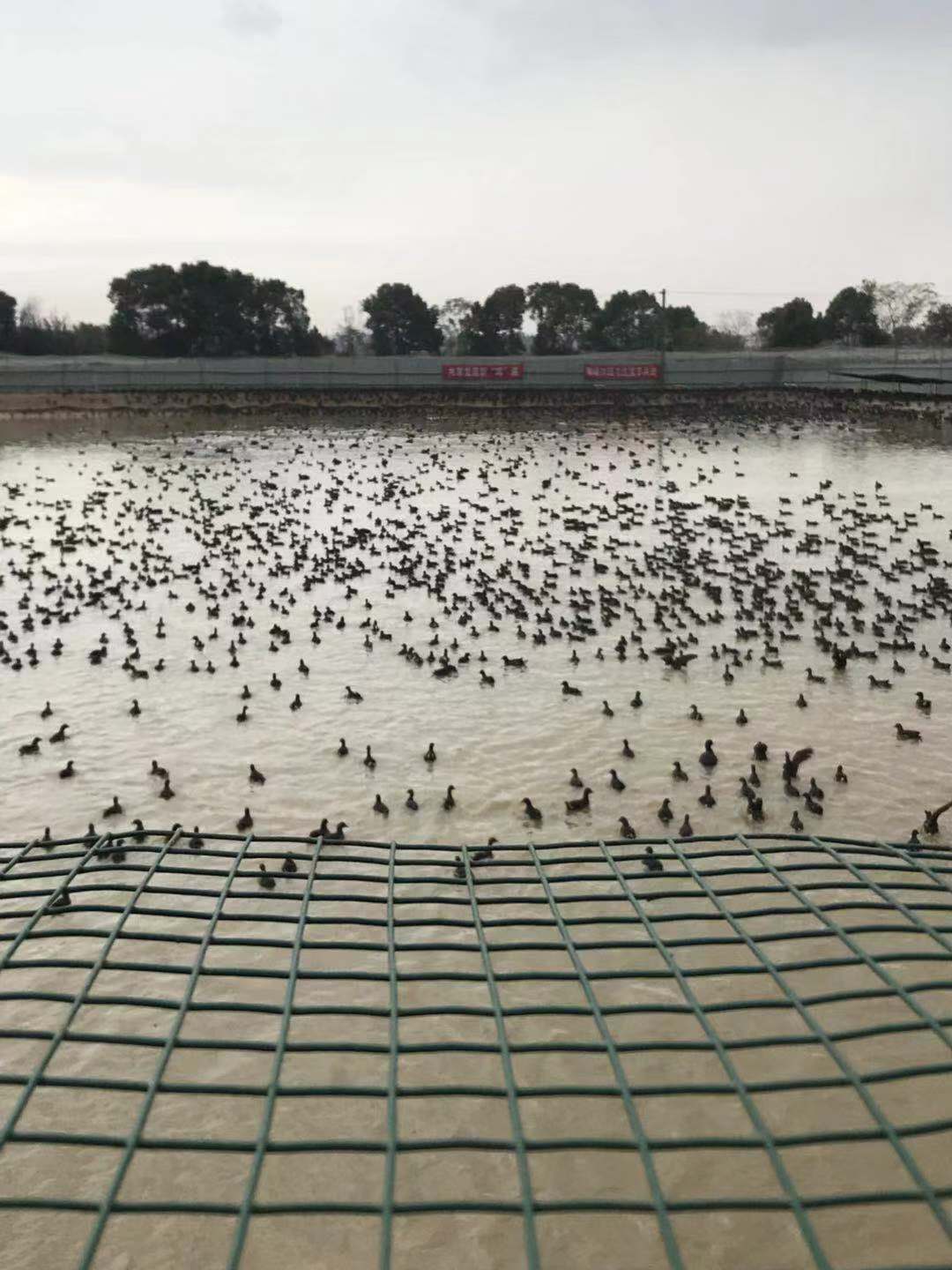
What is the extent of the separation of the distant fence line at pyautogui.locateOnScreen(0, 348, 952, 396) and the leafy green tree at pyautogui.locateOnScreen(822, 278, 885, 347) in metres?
20.6

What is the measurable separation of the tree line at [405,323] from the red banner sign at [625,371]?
34.0ft

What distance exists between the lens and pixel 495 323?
9088 cm

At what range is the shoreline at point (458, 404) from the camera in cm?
5103

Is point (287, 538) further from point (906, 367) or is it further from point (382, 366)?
point (906, 367)

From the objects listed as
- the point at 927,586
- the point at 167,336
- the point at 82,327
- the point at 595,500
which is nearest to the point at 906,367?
the point at 595,500

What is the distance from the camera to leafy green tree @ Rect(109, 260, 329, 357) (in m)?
76.4

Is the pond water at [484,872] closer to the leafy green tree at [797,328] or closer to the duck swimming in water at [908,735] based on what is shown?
the duck swimming in water at [908,735]

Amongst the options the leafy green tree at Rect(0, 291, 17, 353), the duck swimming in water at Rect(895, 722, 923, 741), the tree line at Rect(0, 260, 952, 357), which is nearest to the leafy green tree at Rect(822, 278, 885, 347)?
the tree line at Rect(0, 260, 952, 357)

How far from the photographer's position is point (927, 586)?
17219 millimetres

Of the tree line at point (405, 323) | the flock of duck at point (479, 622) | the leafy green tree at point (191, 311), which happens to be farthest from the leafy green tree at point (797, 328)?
the flock of duck at point (479, 622)

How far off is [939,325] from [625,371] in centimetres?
4861

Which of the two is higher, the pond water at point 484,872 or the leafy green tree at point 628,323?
the leafy green tree at point 628,323

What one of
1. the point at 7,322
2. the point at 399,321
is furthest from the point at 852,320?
the point at 7,322

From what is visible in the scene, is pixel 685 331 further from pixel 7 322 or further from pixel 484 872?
pixel 484 872
